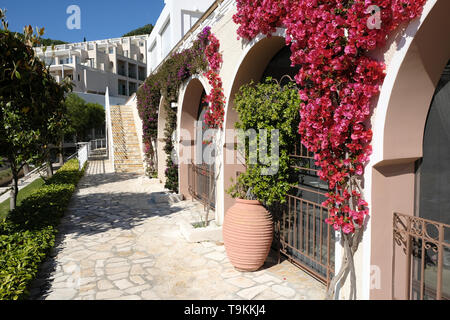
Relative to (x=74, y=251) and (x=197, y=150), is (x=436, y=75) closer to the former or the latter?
(x=74, y=251)

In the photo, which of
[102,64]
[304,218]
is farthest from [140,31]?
[304,218]

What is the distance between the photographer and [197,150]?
31.4 feet

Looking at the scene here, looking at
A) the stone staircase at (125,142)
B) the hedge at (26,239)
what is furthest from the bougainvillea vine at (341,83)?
the stone staircase at (125,142)

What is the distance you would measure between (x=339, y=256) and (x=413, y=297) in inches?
31.3

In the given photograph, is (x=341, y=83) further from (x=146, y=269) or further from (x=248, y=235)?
(x=146, y=269)

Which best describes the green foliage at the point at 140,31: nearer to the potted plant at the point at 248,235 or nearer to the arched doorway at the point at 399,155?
the potted plant at the point at 248,235

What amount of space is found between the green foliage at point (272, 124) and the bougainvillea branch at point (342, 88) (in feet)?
2.45

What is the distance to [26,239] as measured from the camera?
5.27 meters

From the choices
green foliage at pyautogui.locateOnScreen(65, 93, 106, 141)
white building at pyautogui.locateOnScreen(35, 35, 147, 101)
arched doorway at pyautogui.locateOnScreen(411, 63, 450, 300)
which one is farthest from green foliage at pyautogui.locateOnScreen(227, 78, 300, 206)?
white building at pyautogui.locateOnScreen(35, 35, 147, 101)

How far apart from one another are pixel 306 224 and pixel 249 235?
88 centimetres

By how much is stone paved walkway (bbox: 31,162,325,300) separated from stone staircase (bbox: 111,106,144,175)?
8787mm

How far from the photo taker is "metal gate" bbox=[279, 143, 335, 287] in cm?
429

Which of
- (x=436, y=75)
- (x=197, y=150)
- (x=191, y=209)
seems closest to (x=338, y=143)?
(x=436, y=75)

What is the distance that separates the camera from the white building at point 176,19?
1546 centimetres
